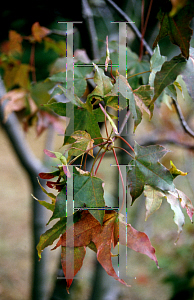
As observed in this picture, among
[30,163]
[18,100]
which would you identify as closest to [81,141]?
[30,163]

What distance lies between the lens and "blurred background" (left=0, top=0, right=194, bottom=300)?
1.73 feet

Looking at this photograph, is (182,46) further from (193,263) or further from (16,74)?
(193,263)

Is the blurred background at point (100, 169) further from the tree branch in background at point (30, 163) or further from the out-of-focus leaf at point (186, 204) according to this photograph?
the out-of-focus leaf at point (186, 204)

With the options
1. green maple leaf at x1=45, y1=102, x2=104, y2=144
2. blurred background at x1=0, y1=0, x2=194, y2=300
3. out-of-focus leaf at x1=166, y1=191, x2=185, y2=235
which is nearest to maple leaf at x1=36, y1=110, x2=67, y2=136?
blurred background at x1=0, y1=0, x2=194, y2=300

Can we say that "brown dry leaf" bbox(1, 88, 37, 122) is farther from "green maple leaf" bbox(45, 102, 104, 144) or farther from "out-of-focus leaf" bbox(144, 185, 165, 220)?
"out-of-focus leaf" bbox(144, 185, 165, 220)

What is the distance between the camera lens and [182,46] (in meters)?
0.19

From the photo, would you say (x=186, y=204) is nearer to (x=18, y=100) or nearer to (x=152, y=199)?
(x=152, y=199)

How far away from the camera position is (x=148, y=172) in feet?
0.76

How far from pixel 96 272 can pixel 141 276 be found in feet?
1.28

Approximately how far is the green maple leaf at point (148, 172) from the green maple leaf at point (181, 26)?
0.10m

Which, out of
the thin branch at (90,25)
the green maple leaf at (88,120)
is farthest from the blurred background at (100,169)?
the green maple leaf at (88,120)

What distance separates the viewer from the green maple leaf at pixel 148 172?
222 millimetres

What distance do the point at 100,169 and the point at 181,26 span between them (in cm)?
54

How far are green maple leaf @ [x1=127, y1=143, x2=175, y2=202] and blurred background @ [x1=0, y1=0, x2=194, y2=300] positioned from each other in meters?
0.13
